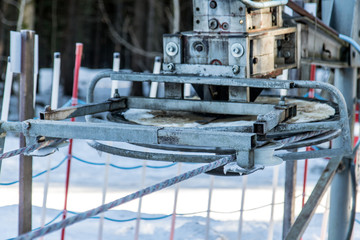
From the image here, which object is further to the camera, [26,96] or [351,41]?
[26,96]

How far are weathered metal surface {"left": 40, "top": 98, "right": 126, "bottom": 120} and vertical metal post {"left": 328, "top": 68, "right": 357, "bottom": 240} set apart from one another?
1992mm

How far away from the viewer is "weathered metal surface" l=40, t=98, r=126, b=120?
9.61ft

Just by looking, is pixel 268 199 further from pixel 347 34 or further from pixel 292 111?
pixel 292 111

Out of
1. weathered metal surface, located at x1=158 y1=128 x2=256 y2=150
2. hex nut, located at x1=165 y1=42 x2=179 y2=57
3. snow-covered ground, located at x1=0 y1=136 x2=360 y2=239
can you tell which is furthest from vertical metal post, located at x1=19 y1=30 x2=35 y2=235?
weathered metal surface, located at x1=158 y1=128 x2=256 y2=150

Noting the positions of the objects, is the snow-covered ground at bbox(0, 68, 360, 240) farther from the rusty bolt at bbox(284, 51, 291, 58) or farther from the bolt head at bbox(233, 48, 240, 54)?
the bolt head at bbox(233, 48, 240, 54)

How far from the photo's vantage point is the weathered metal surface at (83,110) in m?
2.93

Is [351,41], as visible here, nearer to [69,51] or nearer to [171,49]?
[171,49]

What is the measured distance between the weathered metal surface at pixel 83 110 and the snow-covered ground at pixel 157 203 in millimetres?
2416

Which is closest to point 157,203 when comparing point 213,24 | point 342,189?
point 342,189

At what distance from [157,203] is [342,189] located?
149 inches

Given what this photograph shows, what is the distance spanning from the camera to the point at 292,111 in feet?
10.2

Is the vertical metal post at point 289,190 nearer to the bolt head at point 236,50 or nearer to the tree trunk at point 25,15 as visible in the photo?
the bolt head at point 236,50

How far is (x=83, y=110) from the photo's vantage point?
3.18m

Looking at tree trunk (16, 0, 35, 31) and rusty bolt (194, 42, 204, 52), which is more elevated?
tree trunk (16, 0, 35, 31)
